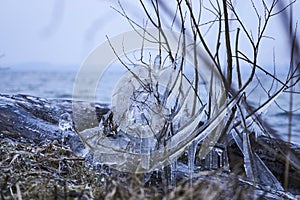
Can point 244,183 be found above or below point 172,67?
below

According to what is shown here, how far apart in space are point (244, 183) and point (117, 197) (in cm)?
80

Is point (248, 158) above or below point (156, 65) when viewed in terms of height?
below

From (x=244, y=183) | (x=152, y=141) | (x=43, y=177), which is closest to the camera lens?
(x=43, y=177)

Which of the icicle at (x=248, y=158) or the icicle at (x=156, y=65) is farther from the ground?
the icicle at (x=156, y=65)

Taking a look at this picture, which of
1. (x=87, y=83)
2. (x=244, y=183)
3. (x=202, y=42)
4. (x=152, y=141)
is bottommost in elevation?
(x=244, y=183)

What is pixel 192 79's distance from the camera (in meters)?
1.76

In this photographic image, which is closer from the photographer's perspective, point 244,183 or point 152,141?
point 244,183

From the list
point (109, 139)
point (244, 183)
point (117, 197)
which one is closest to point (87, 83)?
point (109, 139)

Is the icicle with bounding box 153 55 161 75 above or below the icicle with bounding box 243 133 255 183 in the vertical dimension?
above

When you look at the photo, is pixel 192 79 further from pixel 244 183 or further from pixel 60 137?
pixel 60 137

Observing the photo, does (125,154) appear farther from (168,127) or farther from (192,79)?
(192,79)

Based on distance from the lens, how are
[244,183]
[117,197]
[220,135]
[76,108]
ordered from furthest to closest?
[76,108] < [220,135] < [244,183] < [117,197]

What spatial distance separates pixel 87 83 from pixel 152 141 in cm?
34

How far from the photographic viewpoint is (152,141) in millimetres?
1616
